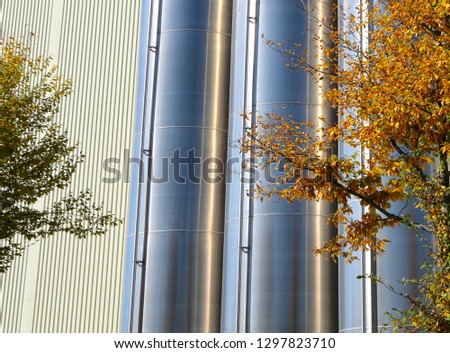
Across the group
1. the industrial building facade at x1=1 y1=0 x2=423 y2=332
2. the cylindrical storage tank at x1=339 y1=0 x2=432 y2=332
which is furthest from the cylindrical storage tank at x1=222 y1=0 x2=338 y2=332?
the cylindrical storage tank at x1=339 y1=0 x2=432 y2=332

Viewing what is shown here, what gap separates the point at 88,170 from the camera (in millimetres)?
27969

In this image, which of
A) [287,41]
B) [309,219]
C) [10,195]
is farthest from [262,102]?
[10,195]

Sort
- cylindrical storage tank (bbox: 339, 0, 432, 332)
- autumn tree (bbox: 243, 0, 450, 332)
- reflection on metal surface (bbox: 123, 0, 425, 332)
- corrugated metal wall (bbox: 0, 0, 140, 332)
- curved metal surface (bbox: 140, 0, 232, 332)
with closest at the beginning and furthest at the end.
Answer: autumn tree (bbox: 243, 0, 450, 332), cylindrical storage tank (bbox: 339, 0, 432, 332), reflection on metal surface (bbox: 123, 0, 425, 332), curved metal surface (bbox: 140, 0, 232, 332), corrugated metal wall (bbox: 0, 0, 140, 332)

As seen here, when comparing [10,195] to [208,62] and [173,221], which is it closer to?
[173,221]

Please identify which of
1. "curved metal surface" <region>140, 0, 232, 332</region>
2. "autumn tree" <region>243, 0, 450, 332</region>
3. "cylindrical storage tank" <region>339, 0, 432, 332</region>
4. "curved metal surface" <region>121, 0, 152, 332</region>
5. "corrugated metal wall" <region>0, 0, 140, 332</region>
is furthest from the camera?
"corrugated metal wall" <region>0, 0, 140, 332</region>

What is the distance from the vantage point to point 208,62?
21859 millimetres

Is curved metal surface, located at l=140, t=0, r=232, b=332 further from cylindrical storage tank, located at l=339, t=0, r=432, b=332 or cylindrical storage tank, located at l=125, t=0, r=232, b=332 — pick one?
cylindrical storage tank, located at l=339, t=0, r=432, b=332

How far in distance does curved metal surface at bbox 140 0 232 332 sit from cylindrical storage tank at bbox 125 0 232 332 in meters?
0.02

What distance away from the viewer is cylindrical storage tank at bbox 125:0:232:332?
2030 centimetres

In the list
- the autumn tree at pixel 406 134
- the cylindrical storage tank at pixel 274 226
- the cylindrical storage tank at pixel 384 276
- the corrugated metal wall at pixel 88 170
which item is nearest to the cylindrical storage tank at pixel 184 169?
the cylindrical storage tank at pixel 274 226

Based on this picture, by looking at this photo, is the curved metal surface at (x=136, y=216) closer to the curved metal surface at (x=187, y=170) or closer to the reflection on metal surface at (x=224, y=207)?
the reflection on metal surface at (x=224, y=207)

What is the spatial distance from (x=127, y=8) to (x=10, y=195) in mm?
12167
